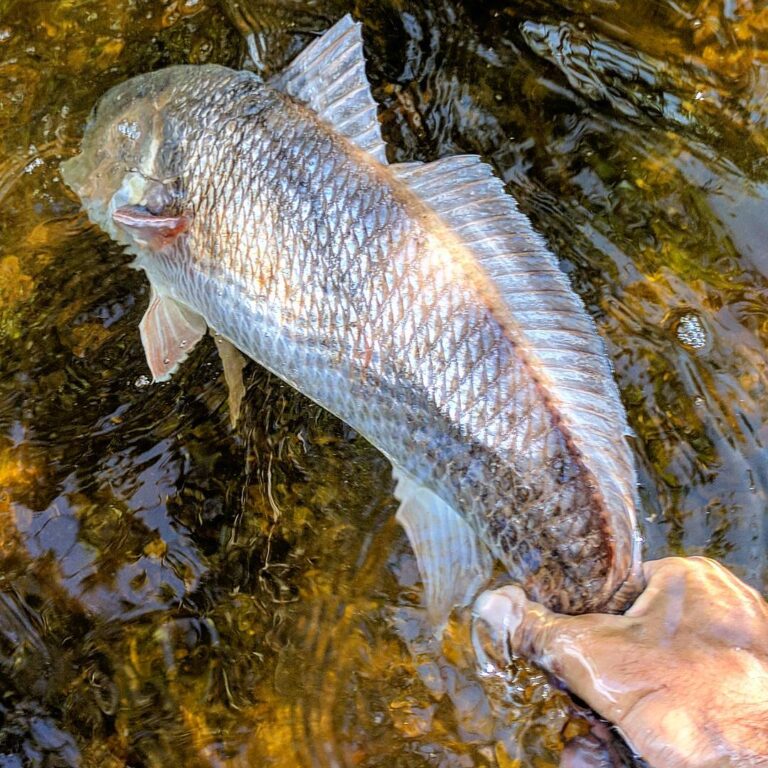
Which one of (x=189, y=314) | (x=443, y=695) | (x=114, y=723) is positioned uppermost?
(x=189, y=314)

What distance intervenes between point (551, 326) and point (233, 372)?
153 centimetres

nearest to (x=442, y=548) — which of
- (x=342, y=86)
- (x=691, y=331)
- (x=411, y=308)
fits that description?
(x=411, y=308)

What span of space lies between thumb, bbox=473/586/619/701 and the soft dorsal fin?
1500mm

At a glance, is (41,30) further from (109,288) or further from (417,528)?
(417,528)

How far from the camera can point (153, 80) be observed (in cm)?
321

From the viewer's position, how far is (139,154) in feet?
10.1

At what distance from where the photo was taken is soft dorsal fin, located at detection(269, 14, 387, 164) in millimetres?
2611

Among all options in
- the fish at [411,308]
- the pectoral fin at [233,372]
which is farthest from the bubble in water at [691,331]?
the pectoral fin at [233,372]

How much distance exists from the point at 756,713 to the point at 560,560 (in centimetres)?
61

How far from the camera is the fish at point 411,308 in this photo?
2.21m

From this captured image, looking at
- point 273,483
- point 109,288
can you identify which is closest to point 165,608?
point 273,483

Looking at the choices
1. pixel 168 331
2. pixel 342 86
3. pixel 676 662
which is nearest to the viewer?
pixel 676 662

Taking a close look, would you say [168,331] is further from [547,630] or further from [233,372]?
[547,630]

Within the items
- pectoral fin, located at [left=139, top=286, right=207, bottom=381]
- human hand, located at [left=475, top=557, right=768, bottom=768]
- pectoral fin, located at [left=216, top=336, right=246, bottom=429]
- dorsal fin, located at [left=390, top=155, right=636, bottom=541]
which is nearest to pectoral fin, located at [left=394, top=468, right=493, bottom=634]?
human hand, located at [left=475, top=557, right=768, bottom=768]
